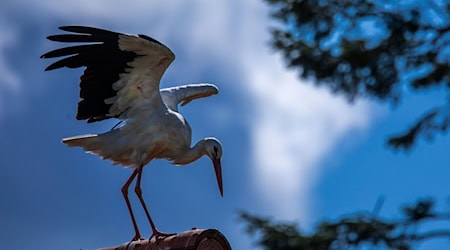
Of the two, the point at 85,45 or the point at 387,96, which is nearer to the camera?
the point at 85,45

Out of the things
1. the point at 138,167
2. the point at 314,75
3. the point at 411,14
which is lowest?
the point at 138,167

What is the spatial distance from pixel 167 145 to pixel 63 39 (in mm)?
1227

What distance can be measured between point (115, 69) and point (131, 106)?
36 cm

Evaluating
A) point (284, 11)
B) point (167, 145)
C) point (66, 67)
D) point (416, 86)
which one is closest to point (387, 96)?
point (416, 86)

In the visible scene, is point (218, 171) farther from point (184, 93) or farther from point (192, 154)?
point (184, 93)

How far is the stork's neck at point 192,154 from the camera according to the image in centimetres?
1086

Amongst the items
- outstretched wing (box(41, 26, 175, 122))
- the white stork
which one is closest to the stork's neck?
the white stork

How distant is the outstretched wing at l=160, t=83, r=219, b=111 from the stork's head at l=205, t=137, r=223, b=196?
0.50 m

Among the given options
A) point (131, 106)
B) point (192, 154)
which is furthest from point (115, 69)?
point (192, 154)

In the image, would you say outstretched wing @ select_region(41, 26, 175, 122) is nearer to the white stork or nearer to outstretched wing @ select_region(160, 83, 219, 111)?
the white stork

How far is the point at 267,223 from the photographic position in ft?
34.2

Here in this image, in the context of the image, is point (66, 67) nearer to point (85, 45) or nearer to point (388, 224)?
point (85, 45)

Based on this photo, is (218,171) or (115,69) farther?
(218,171)

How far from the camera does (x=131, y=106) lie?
35.4 ft
